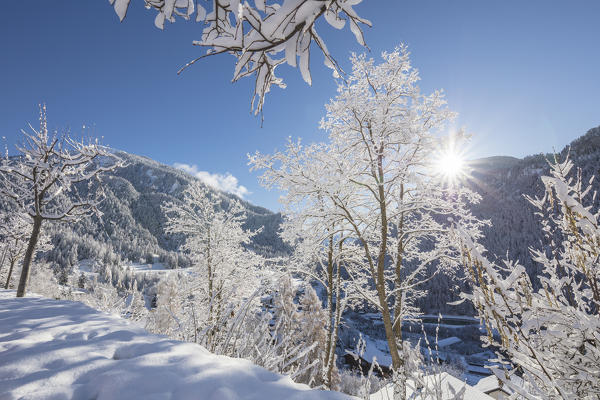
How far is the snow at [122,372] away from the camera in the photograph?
1318mm

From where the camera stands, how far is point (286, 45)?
1.05 m

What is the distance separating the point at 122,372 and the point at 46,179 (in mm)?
7259

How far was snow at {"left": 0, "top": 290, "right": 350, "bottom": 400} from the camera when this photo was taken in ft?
4.33

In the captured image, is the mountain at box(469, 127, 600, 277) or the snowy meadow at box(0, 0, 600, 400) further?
the mountain at box(469, 127, 600, 277)

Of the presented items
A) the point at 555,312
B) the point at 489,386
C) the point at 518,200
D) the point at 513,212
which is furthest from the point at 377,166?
the point at 518,200

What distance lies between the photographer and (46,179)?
6320 mm

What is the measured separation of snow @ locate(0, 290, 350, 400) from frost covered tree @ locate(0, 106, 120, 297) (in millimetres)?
5332

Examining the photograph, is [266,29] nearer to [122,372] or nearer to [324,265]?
[122,372]

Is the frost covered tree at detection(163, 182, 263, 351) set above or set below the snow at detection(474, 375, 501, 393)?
above

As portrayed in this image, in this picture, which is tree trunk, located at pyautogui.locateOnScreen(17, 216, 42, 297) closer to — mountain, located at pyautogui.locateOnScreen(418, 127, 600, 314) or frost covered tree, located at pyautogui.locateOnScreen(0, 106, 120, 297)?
frost covered tree, located at pyautogui.locateOnScreen(0, 106, 120, 297)

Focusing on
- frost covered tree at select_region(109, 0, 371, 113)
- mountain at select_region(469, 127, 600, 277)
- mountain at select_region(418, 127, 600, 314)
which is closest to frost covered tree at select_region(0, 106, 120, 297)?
frost covered tree at select_region(109, 0, 371, 113)

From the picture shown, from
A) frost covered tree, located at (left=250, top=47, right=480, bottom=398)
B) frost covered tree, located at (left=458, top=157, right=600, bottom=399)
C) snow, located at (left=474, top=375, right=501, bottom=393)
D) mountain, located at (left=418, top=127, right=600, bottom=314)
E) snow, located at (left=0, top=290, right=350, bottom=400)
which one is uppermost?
mountain, located at (left=418, top=127, right=600, bottom=314)

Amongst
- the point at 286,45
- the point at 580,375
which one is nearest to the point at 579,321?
the point at 580,375

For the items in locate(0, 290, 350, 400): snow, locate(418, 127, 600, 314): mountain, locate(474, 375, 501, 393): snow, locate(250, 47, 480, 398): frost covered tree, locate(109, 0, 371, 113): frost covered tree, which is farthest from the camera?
A: locate(418, 127, 600, 314): mountain
